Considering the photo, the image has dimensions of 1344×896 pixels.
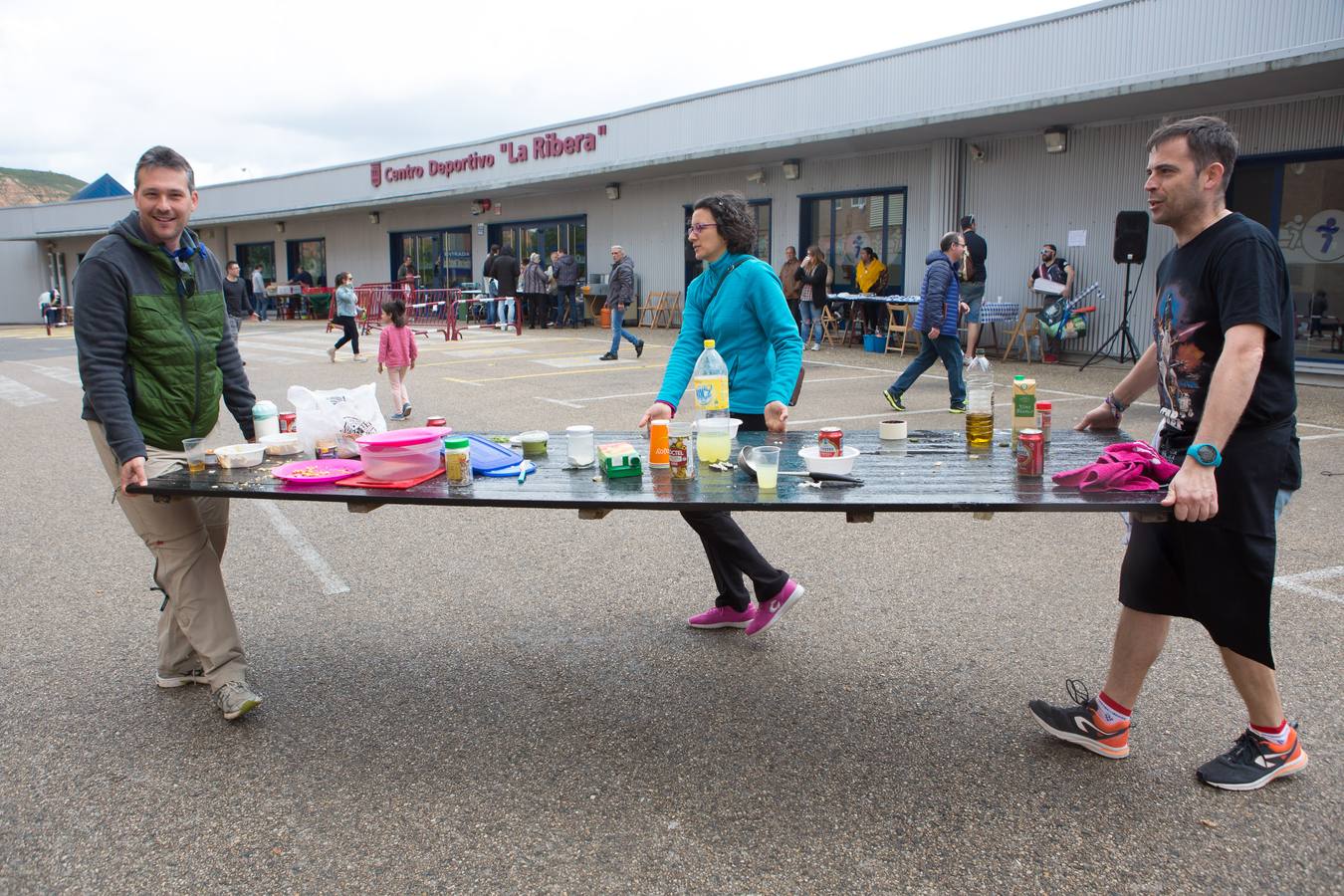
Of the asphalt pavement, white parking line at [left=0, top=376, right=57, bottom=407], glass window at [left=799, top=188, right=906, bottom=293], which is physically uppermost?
glass window at [left=799, top=188, right=906, bottom=293]

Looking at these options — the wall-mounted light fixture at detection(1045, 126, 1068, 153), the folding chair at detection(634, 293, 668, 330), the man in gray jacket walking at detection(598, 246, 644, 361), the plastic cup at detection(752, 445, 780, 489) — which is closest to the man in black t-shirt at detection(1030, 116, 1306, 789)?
the plastic cup at detection(752, 445, 780, 489)

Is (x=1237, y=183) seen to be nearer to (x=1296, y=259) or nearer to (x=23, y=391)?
(x=1296, y=259)

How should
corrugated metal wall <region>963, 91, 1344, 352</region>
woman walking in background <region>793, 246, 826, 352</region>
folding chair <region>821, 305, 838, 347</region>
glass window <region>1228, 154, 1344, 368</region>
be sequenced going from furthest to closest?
folding chair <region>821, 305, 838, 347</region> → woman walking in background <region>793, 246, 826, 352</region> → corrugated metal wall <region>963, 91, 1344, 352</region> → glass window <region>1228, 154, 1344, 368</region>

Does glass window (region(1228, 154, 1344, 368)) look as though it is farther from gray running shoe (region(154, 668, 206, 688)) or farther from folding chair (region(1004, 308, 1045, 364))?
gray running shoe (region(154, 668, 206, 688))

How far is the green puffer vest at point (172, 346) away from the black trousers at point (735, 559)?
1.98 meters

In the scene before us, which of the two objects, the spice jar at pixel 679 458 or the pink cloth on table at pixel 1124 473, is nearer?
the pink cloth on table at pixel 1124 473

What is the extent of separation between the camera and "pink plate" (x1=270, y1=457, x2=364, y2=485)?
3447 millimetres

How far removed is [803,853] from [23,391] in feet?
51.0

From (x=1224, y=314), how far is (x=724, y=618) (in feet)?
7.95

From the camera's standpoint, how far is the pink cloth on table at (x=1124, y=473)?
9.92 feet

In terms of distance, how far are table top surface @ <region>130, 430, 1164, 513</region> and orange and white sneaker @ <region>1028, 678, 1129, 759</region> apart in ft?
2.64

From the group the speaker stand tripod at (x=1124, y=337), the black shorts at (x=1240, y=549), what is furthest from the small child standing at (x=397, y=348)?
the speaker stand tripod at (x=1124, y=337)

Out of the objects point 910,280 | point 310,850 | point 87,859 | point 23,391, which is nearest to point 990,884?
point 310,850

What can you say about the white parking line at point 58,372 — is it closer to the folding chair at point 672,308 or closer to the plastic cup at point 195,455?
the folding chair at point 672,308
